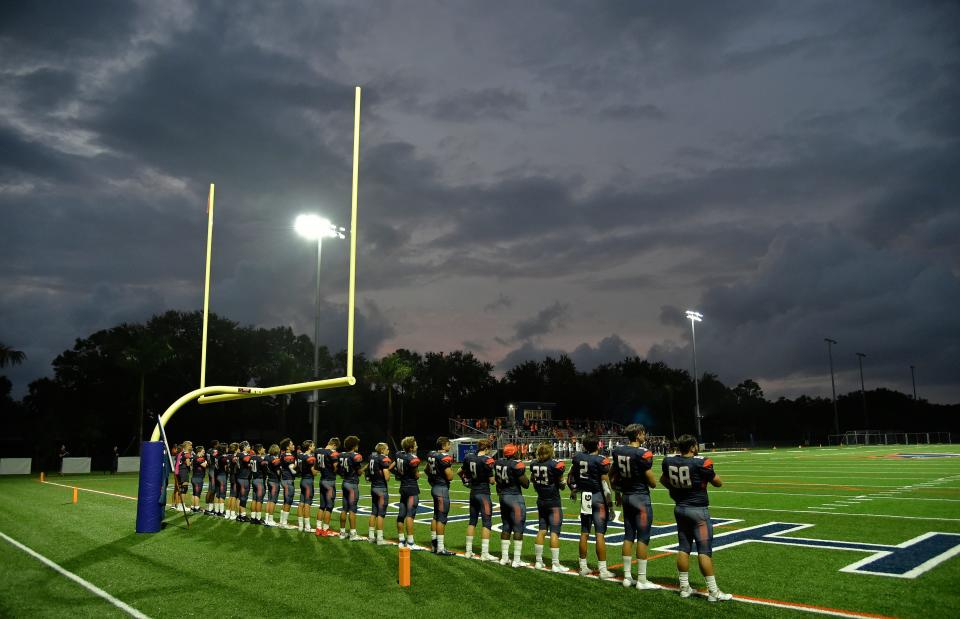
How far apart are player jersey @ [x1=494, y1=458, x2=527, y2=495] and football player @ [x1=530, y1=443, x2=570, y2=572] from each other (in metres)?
0.27

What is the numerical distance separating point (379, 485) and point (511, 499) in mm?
2916

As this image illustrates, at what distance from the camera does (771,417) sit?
9556 centimetres

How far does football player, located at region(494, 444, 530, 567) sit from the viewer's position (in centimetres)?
992

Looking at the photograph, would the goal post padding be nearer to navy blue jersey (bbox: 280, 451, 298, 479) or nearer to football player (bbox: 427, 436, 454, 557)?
navy blue jersey (bbox: 280, 451, 298, 479)

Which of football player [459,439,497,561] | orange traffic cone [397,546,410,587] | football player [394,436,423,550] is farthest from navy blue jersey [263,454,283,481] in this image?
orange traffic cone [397,546,410,587]

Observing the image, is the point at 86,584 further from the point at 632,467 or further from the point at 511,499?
the point at 632,467

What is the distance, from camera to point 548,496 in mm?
9922

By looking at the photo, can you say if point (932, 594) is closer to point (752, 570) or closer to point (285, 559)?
point (752, 570)

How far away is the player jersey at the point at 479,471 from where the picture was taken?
10.6 metres

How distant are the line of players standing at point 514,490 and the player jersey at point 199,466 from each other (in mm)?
1590

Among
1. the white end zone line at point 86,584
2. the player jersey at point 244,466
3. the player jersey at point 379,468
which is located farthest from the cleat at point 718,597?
the player jersey at point 244,466

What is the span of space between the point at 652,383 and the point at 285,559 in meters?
91.8

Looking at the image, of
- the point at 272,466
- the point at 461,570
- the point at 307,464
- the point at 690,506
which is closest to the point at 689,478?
the point at 690,506

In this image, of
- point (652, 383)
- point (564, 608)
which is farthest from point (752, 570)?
point (652, 383)
